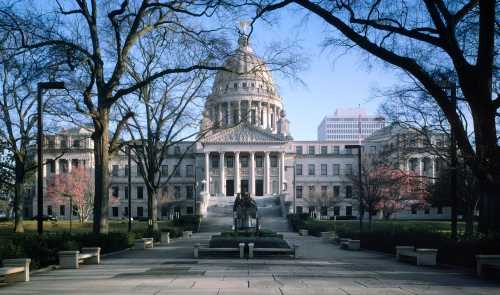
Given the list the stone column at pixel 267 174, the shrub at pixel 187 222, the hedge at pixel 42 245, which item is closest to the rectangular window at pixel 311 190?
the stone column at pixel 267 174

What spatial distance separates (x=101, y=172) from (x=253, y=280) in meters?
11.9

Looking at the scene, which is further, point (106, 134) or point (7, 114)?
point (7, 114)

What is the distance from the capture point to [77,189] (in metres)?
84.8

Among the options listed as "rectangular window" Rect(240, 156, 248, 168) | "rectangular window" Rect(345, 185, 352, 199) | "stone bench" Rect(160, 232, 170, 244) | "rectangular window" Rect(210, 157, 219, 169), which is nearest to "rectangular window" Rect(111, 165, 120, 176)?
"rectangular window" Rect(210, 157, 219, 169)

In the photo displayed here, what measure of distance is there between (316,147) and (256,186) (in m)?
23.1

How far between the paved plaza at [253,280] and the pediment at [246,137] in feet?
279

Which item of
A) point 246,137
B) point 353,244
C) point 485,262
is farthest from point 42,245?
point 246,137

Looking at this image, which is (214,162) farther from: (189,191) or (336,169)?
(336,169)

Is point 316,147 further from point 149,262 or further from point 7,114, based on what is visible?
point 149,262

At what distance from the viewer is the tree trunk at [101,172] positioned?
2364 cm

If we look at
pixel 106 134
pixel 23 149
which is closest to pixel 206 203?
pixel 23 149

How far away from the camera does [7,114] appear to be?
1571 inches

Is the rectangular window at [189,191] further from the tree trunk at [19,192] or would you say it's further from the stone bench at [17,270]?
the stone bench at [17,270]

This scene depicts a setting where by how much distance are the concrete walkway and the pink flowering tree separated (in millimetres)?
61701
